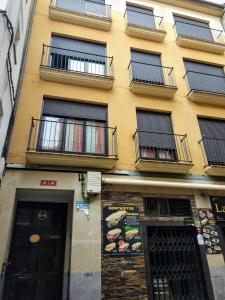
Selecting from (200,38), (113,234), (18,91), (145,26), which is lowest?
(113,234)

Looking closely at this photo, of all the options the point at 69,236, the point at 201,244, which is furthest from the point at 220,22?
the point at 69,236

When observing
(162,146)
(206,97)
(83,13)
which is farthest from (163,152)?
(83,13)

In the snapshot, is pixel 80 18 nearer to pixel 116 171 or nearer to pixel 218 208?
pixel 116 171

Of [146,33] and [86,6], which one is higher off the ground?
[86,6]

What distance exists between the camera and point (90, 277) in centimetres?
514

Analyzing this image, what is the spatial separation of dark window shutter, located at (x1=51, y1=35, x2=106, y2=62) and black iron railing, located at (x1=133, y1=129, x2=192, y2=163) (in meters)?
3.48

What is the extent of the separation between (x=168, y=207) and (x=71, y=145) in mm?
3279

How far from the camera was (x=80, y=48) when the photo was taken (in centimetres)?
870

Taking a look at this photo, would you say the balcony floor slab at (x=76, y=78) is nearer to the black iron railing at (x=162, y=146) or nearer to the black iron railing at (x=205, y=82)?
the black iron railing at (x=162, y=146)

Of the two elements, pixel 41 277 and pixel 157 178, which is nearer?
pixel 41 277

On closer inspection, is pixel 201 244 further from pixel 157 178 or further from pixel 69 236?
pixel 69 236

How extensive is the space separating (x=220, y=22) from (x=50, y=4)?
8.38 m

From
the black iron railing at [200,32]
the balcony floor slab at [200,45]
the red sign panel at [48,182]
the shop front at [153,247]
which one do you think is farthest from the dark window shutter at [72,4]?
the shop front at [153,247]

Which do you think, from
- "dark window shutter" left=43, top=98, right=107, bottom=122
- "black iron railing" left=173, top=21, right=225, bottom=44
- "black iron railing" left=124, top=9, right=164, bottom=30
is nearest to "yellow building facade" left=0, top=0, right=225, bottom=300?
"dark window shutter" left=43, top=98, right=107, bottom=122
